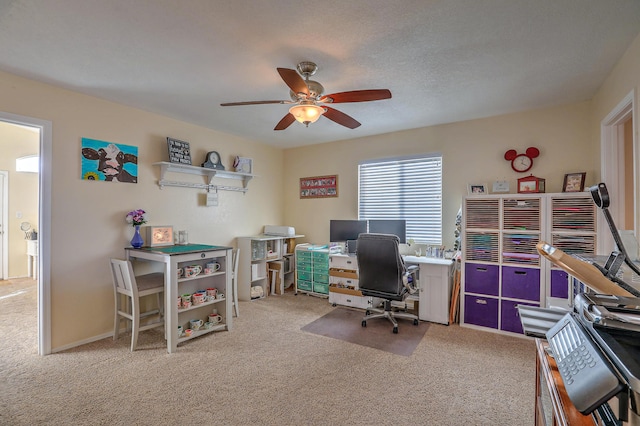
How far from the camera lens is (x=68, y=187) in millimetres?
2889

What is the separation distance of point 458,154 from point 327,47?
8.11 ft

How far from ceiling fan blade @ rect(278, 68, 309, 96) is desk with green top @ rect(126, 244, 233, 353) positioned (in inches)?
73.0

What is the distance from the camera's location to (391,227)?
406 cm

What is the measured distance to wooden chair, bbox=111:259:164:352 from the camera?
279cm

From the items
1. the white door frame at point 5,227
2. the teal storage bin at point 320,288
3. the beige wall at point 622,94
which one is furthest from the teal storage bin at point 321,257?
the white door frame at point 5,227

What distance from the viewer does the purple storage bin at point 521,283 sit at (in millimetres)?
3072

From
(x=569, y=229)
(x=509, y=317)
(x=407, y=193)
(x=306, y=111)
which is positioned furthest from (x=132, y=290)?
(x=569, y=229)

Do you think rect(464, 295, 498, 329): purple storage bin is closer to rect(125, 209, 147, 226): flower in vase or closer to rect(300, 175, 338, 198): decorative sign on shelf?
rect(300, 175, 338, 198): decorative sign on shelf

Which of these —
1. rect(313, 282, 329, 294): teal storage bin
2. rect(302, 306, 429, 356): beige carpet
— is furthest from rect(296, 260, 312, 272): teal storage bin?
rect(302, 306, 429, 356): beige carpet

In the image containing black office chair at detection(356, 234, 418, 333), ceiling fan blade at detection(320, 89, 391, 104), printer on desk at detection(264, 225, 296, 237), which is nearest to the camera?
ceiling fan blade at detection(320, 89, 391, 104)

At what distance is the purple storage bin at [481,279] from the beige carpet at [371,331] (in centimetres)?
68

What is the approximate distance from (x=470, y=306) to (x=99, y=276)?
4.01m

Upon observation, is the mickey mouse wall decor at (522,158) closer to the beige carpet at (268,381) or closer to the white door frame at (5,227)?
the beige carpet at (268,381)

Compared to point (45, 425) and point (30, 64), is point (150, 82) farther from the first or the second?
point (45, 425)
